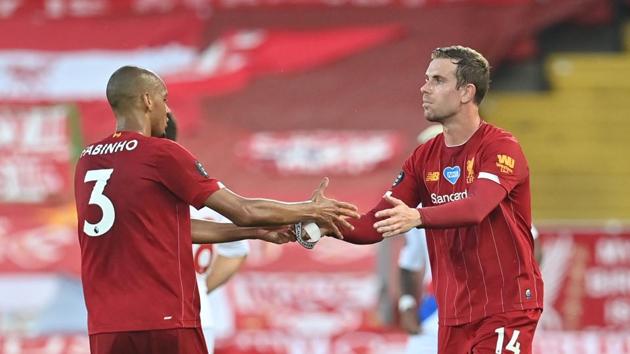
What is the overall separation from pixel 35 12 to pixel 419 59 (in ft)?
15.8

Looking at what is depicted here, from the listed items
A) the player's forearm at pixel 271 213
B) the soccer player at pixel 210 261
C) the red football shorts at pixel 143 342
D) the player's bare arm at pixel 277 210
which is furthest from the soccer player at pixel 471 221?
the soccer player at pixel 210 261

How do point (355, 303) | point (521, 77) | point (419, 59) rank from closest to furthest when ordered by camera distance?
1. point (355, 303)
2. point (419, 59)
3. point (521, 77)

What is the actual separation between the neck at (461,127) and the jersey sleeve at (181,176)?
1.28m

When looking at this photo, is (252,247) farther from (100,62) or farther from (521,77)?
(521,77)

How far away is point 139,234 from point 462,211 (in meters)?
1.46

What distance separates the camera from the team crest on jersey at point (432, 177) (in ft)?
20.8

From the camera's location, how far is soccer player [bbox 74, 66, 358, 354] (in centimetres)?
585

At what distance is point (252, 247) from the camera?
14.2 metres

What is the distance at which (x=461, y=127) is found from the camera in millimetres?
6363

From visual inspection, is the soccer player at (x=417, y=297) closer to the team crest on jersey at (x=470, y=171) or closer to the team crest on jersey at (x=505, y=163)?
the team crest on jersey at (x=470, y=171)

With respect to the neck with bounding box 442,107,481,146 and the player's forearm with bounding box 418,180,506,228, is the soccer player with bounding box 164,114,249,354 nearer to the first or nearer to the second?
the neck with bounding box 442,107,481,146

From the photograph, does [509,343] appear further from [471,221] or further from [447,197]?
[447,197]

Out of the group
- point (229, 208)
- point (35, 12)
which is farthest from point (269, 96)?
point (229, 208)

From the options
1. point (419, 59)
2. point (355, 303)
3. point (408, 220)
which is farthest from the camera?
point (419, 59)
